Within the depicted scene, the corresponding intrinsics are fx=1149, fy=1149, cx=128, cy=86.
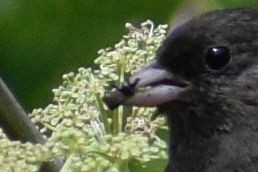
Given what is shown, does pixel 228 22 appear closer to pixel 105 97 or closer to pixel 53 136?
pixel 105 97

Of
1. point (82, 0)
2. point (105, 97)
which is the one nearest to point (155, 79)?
point (105, 97)

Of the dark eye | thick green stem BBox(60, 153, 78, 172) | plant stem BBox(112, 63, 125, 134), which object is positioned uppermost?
the dark eye

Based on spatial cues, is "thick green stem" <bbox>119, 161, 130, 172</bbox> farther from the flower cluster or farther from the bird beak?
the bird beak

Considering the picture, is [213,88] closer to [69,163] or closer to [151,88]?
[151,88]

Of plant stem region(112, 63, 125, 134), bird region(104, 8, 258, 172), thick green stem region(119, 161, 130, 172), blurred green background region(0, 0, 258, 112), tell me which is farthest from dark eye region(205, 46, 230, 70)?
blurred green background region(0, 0, 258, 112)

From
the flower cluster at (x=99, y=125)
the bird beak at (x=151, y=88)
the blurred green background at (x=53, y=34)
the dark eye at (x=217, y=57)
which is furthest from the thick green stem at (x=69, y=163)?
the blurred green background at (x=53, y=34)

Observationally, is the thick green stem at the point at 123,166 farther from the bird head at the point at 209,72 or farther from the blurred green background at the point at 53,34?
the blurred green background at the point at 53,34
